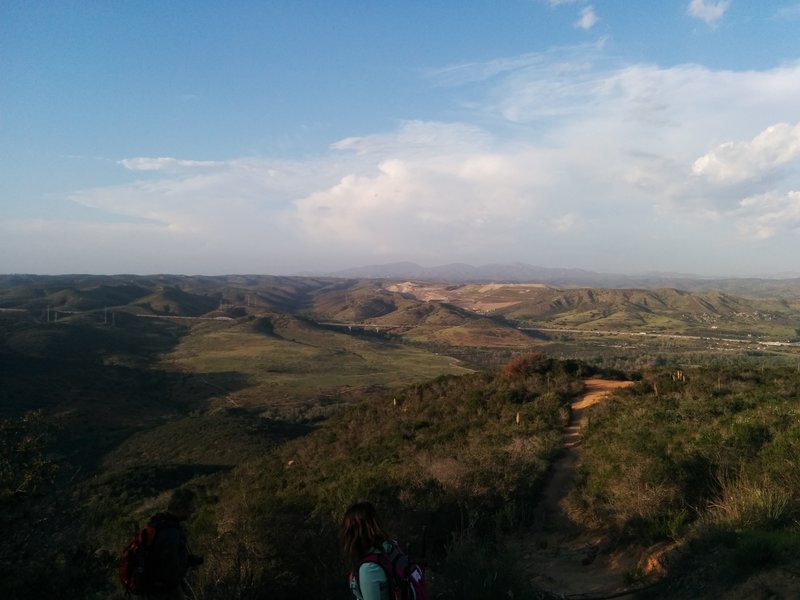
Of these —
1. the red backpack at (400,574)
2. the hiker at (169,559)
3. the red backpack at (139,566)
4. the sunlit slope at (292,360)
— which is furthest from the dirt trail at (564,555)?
the sunlit slope at (292,360)

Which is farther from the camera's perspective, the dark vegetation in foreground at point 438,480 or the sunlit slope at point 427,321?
the sunlit slope at point 427,321

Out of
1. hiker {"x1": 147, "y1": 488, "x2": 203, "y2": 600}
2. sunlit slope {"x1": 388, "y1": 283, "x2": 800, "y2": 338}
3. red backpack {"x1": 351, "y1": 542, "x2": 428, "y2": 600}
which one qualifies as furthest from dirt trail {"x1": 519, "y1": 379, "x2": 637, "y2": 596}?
sunlit slope {"x1": 388, "y1": 283, "x2": 800, "y2": 338}

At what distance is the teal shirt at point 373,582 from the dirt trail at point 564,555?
10.2 ft

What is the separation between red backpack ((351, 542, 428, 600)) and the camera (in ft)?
10.9

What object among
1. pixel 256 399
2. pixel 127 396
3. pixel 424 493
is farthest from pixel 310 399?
pixel 424 493

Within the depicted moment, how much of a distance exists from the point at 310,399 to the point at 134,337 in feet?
172

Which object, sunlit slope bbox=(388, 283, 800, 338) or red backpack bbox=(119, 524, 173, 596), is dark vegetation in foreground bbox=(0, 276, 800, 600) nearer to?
red backpack bbox=(119, 524, 173, 596)

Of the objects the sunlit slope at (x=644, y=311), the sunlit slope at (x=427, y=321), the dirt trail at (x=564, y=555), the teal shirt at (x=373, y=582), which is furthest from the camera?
the sunlit slope at (x=644, y=311)

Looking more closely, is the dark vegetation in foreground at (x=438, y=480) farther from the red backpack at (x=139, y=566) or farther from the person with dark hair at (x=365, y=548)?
the person with dark hair at (x=365, y=548)

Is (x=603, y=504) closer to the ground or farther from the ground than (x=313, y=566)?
closer to the ground

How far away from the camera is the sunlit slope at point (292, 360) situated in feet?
194

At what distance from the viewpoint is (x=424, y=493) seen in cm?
827

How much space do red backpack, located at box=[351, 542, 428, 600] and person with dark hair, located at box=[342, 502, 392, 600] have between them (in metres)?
0.03

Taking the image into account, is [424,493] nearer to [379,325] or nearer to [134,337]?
[134,337]
